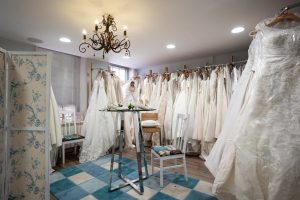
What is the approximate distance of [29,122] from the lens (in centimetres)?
151

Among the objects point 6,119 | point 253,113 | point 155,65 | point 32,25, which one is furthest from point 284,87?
point 155,65

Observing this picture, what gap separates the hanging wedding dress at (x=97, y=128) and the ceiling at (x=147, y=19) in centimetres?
103

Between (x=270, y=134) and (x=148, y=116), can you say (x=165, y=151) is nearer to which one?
(x=270, y=134)

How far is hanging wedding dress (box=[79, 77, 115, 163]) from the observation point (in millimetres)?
2982

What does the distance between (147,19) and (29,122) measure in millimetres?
1718

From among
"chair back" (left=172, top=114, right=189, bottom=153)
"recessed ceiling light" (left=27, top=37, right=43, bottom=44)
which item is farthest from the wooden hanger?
"recessed ceiling light" (left=27, top=37, right=43, bottom=44)

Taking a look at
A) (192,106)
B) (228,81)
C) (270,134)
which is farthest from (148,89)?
(270,134)

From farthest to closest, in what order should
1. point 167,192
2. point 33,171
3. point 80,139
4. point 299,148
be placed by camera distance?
point 80,139
point 167,192
point 33,171
point 299,148

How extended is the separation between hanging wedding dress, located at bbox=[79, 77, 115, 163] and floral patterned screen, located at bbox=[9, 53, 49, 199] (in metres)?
1.38

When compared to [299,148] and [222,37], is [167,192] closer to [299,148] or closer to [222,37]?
[299,148]

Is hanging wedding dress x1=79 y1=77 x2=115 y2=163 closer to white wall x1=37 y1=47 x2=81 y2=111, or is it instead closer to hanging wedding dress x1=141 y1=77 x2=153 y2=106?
white wall x1=37 y1=47 x2=81 y2=111

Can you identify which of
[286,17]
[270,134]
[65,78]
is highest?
[286,17]

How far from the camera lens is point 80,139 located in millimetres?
2932

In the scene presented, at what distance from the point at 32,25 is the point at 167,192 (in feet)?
9.14
